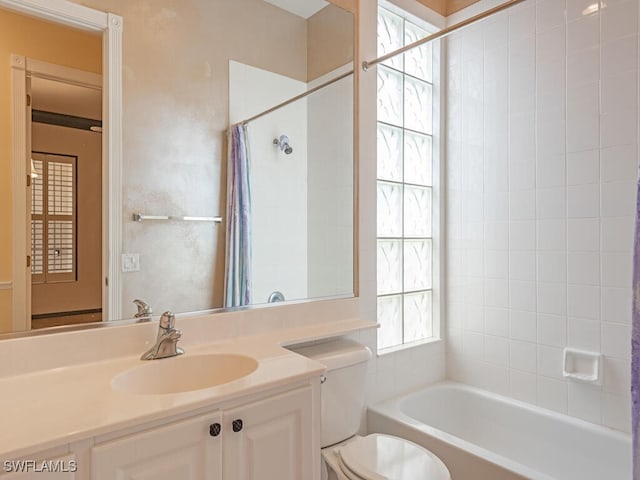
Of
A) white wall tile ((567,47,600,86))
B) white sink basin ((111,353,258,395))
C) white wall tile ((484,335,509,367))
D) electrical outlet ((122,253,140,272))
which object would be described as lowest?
white wall tile ((484,335,509,367))

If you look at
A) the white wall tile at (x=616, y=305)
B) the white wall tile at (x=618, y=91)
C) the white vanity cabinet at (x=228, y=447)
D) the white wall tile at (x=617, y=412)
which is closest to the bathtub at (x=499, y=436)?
the white wall tile at (x=617, y=412)

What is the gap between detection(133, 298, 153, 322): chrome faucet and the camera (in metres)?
1.37

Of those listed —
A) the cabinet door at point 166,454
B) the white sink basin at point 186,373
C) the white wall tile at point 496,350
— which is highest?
the white sink basin at point 186,373

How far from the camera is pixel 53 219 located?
124cm

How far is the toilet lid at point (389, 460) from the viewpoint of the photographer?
1363 millimetres

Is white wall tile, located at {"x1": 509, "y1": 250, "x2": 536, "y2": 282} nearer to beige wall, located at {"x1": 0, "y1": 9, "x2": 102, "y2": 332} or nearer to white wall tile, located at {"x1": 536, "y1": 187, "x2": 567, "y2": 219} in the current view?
white wall tile, located at {"x1": 536, "y1": 187, "x2": 567, "y2": 219}

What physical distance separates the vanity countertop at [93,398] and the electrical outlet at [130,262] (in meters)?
0.27

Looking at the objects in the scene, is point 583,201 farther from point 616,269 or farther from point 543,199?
point 616,269

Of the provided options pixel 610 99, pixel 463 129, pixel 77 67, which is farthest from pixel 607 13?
pixel 77 67

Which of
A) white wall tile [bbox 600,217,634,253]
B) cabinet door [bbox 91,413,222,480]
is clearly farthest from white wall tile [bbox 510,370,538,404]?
cabinet door [bbox 91,413,222,480]

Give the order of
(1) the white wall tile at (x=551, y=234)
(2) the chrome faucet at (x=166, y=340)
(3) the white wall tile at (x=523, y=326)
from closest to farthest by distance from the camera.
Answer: (2) the chrome faucet at (x=166, y=340) < (1) the white wall tile at (x=551, y=234) < (3) the white wall tile at (x=523, y=326)

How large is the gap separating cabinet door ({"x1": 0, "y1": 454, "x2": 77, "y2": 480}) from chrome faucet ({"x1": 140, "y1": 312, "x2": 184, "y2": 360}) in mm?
474

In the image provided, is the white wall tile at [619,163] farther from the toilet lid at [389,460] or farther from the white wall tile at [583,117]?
the toilet lid at [389,460]

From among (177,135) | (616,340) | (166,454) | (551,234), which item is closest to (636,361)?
(616,340)
